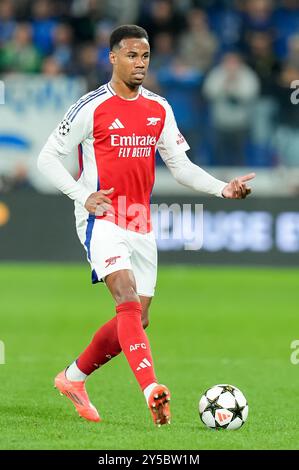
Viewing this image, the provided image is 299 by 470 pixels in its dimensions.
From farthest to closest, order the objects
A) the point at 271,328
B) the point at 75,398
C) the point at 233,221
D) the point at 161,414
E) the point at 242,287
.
Result: 1. the point at 233,221
2. the point at 242,287
3. the point at 271,328
4. the point at 75,398
5. the point at 161,414

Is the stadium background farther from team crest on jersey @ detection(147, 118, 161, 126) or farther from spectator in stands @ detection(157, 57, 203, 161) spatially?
team crest on jersey @ detection(147, 118, 161, 126)

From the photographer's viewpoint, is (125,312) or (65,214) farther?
(65,214)

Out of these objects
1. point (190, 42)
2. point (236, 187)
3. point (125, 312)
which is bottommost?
point (125, 312)

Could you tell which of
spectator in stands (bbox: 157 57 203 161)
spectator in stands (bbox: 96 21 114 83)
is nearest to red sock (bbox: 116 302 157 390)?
spectator in stands (bbox: 157 57 203 161)

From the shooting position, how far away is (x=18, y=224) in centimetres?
1719

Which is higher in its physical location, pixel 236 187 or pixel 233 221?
pixel 236 187

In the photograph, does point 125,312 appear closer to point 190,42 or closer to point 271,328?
point 271,328

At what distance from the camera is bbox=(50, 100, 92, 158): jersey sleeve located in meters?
7.31

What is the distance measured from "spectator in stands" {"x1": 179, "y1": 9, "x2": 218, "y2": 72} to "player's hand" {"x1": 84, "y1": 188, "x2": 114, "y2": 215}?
38.4ft

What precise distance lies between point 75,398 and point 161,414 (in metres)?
1.14

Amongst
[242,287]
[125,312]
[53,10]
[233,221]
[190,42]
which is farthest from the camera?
[53,10]

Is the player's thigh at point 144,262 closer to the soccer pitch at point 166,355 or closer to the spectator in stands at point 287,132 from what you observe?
the soccer pitch at point 166,355

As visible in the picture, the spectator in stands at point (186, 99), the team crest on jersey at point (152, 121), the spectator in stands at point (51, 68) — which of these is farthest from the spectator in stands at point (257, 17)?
the team crest on jersey at point (152, 121)

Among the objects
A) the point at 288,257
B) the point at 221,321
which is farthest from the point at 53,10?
the point at 221,321
